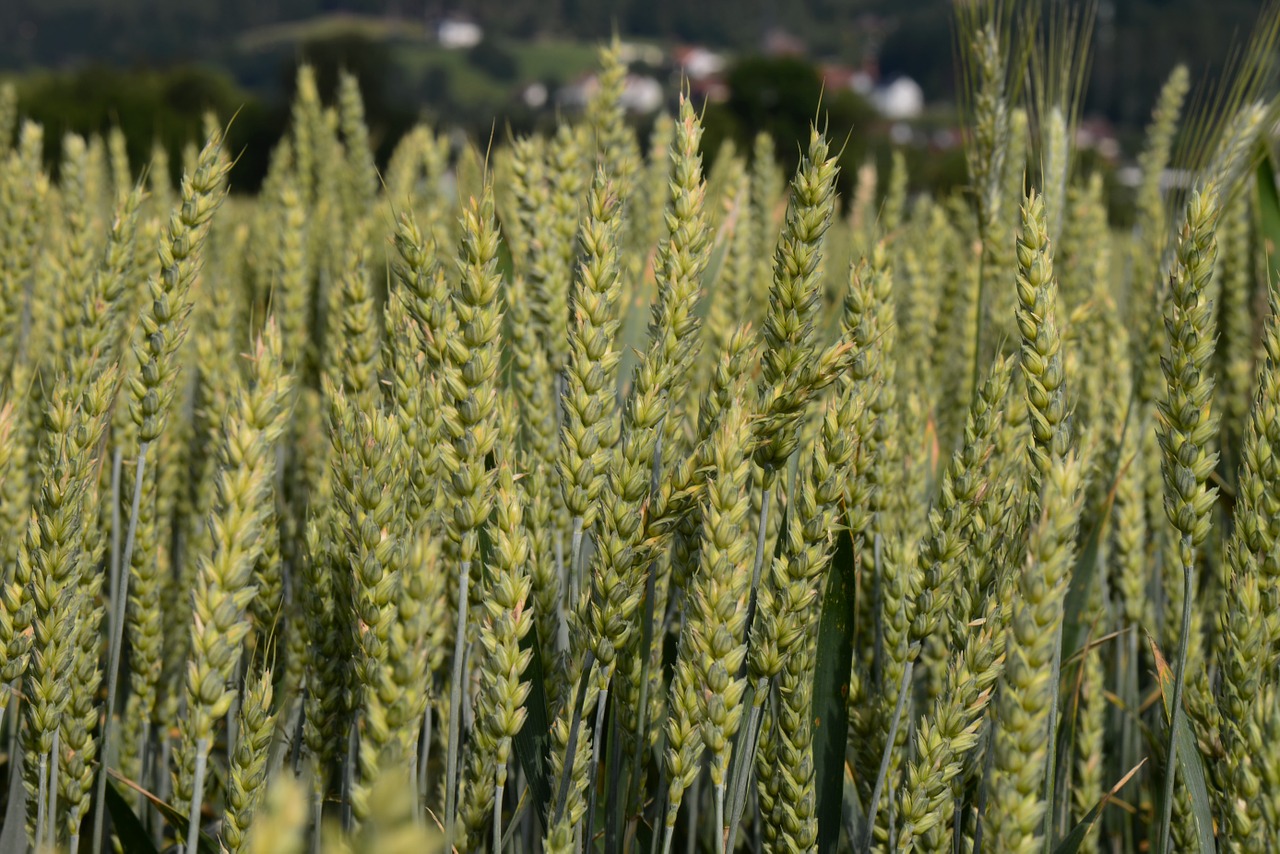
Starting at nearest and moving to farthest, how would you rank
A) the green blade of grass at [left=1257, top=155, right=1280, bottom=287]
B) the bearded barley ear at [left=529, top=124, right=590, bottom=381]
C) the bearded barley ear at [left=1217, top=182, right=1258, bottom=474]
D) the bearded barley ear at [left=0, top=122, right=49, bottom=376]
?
1. the bearded barley ear at [left=529, top=124, right=590, bottom=381]
2. the bearded barley ear at [left=0, top=122, right=49, bottom=376]
3. the green blade of grass at [left=1257, top=155, right=1280, bottom=287]
4. the bearded barley ear at [left=1217, top=182, right=1258, bottom=474]

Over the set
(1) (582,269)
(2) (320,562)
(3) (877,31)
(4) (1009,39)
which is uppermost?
(3) (877,31)

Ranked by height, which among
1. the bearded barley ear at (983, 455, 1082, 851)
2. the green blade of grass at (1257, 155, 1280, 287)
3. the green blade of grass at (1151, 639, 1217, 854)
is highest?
the green blade of grass at (1257, 155, 1280, 287)

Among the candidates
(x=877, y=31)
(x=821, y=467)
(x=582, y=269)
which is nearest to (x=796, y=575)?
(x=821, y=467)

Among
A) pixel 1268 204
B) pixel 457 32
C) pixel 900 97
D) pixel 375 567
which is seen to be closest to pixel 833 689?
pixel 375 567

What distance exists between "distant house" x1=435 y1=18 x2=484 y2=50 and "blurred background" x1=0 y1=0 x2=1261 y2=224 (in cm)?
43

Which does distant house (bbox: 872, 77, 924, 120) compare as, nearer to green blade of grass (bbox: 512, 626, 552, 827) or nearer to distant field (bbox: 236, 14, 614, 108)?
distant field (bbox: 236, 14, 614, 108)

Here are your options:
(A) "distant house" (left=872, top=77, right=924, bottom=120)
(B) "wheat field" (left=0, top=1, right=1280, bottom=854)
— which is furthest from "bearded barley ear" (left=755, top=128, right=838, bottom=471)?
Result: (A) "distant house" (left=872, top=77, right=924, bottom=120)

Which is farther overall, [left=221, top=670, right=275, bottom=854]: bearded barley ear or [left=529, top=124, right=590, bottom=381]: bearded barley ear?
[left=529, top=124, right=590, bottom=381]: bearded barley ear

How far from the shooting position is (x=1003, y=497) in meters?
0.99

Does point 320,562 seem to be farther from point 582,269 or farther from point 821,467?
point 821,467

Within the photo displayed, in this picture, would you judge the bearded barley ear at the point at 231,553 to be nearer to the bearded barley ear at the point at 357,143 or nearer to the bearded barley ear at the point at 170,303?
the bearded barley ear at the point at 170,303

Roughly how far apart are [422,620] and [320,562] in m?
0.45

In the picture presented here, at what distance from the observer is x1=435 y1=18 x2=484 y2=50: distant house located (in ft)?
392

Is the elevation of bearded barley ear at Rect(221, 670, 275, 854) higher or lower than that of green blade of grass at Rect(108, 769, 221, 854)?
higher
